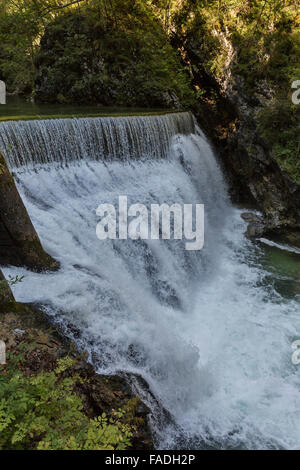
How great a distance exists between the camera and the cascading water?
13.5 feet

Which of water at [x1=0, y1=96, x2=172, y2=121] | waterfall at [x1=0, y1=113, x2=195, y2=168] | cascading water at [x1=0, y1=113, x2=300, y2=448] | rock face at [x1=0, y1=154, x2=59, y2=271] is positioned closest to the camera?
cascading water at [x1=0, y1=113, x2=300, y2=448]

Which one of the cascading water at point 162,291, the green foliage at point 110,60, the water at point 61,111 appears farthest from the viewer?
the green foliage at point 110,60

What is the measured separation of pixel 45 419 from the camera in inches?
101

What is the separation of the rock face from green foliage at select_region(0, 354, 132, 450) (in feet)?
6.44

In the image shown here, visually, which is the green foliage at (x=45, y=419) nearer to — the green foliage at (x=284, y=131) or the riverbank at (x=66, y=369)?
the riverbank at (x=66, y=369)

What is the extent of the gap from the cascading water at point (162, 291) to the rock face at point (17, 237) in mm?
211

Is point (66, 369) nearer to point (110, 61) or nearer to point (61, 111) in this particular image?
point (61, 111)

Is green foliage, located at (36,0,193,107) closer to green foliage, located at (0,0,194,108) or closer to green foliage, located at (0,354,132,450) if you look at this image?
green foliage, located at (0,0,194,108)

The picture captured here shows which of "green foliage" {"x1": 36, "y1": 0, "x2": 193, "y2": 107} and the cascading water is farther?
"green foliage" {"x1": 36, "y1": 0, "x2": 193, "y2": 107}

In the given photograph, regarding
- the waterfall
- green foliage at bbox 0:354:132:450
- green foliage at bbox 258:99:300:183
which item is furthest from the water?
green foliage at bbox 0:354:132:450

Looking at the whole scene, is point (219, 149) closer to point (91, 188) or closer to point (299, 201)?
point (299, 201)

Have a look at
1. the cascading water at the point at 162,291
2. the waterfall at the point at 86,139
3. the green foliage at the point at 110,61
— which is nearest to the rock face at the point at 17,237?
the cascading water at the point at 162,291

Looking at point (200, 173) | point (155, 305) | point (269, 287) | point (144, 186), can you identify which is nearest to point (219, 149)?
point (200, 173)

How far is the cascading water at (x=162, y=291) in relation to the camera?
13.5ft
